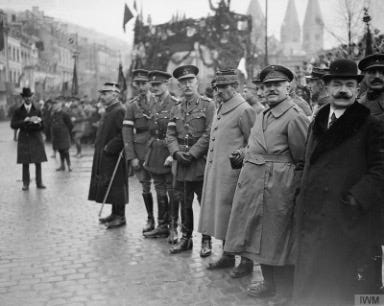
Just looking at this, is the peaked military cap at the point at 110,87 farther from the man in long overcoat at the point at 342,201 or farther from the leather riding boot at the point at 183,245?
the man in long overcoat at the point at 342,201

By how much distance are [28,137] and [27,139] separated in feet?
0.18

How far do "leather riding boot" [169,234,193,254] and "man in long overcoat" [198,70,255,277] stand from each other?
2.32 ft

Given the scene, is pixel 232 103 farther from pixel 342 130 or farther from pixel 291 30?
pixel 291 30

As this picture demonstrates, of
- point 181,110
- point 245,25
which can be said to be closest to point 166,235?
point 181,110

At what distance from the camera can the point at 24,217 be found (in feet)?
26.5

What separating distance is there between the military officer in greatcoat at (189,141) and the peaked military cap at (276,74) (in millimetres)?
1541

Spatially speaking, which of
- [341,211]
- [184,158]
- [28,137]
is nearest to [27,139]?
[28,137]

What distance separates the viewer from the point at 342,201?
3.44m

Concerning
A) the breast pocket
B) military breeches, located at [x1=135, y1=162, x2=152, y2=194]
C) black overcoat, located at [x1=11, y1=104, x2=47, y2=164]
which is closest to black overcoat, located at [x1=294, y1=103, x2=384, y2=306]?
the breast pocket

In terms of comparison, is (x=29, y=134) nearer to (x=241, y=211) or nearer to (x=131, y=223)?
(x=131, y=223)

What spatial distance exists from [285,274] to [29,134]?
8172 mm

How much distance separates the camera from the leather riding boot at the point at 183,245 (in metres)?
6.01

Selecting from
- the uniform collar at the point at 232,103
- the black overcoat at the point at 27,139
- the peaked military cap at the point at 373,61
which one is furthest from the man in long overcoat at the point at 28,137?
the peaked military cap at the point at 373,61

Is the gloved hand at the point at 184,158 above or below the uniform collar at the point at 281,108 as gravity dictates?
below
